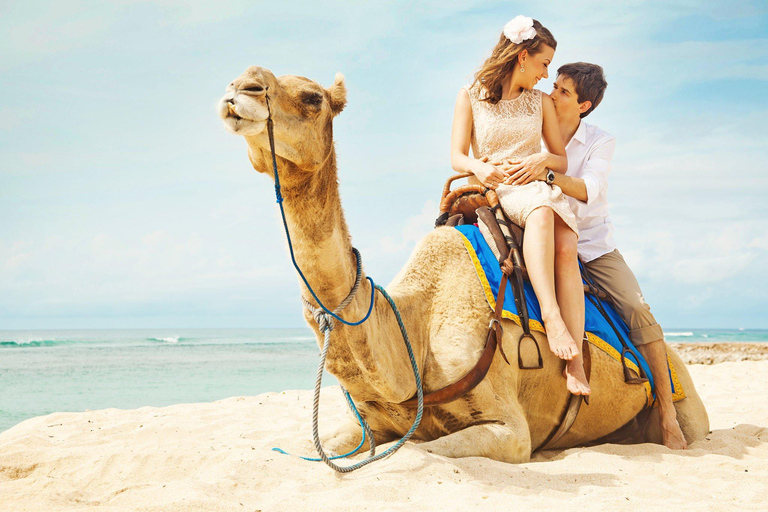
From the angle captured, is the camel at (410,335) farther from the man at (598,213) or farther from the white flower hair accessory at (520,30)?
the white flower hair accessory at (520,30)

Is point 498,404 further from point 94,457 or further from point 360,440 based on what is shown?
point 94,457

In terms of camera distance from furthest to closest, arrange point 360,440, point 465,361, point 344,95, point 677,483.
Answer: point 360,440 → point 465,361 → point 677,483 → point 344,95

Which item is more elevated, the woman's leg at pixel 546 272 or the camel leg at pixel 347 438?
the woman's leg at pixel 546 272

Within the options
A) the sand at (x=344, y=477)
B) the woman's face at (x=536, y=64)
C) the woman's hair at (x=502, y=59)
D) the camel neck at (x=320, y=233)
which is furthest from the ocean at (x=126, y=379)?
the woman's face at (x=536, y=64)

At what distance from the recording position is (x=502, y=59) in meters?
4.36

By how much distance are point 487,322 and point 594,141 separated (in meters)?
1.96

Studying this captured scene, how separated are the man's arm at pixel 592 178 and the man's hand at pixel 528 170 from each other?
5.3 inches

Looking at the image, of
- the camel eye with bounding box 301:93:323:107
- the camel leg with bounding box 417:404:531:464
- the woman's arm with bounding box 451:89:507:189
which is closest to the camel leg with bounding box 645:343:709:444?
the camel leg with bounding box 417:404:531:464

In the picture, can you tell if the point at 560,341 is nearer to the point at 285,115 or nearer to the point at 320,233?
the point at 320,233

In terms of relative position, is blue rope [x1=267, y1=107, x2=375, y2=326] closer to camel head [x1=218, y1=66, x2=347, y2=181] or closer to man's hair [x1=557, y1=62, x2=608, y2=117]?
camel head [x1=218, y1=66, x2=347, y2=181]

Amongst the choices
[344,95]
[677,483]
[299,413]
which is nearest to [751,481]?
[677,483]

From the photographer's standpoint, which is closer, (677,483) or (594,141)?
(677,483)

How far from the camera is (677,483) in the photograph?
334 centimetres

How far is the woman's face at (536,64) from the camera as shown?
4320mm
